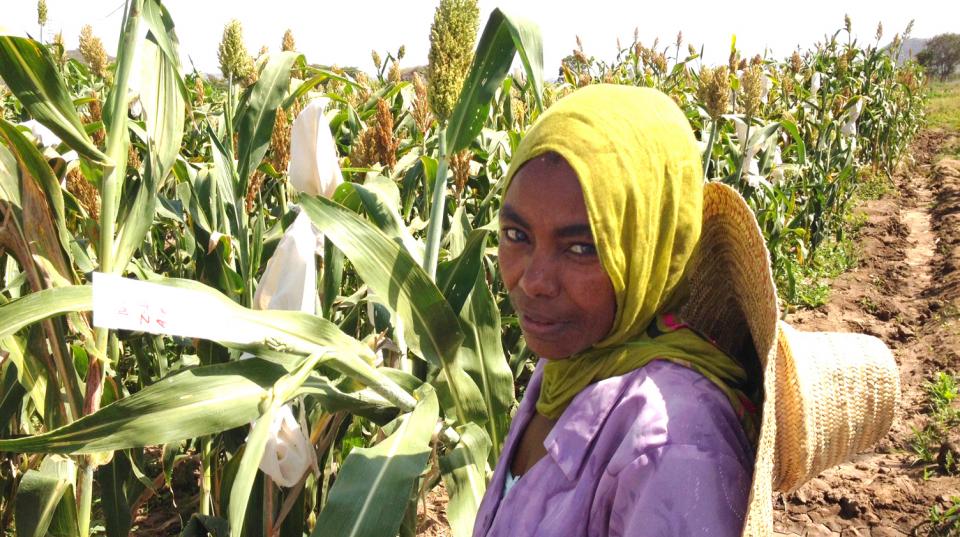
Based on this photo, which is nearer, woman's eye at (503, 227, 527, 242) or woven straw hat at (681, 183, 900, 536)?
woven straw hat at (681, 183, 900, 536)

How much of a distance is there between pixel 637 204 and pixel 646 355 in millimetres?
188

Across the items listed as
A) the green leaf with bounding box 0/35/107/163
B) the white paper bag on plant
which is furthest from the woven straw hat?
the green leaf with bounding box 0/35/107/163

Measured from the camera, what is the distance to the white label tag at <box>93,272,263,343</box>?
0.81 meters

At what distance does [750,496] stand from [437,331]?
0.69m

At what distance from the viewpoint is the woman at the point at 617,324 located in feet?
2.75

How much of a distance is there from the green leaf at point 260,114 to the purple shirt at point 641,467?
3.55ft

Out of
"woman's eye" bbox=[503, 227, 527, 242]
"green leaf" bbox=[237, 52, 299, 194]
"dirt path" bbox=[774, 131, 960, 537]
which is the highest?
"green leaf" bbox=[237, 52, 299, 194]

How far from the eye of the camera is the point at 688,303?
1.21 m

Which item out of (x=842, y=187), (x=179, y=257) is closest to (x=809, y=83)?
(x=842, y=187)

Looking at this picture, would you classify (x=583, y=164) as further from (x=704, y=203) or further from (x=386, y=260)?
(x=386, y=260)

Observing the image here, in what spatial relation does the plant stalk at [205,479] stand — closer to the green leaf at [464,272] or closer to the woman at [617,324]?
the green leaf at [464,272]

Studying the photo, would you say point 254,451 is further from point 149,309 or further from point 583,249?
point 583,249

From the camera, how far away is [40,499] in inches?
60.1

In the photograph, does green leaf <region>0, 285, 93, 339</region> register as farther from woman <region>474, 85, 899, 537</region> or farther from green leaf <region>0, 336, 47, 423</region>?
woman <region>474, 85, 899, 537</region>
